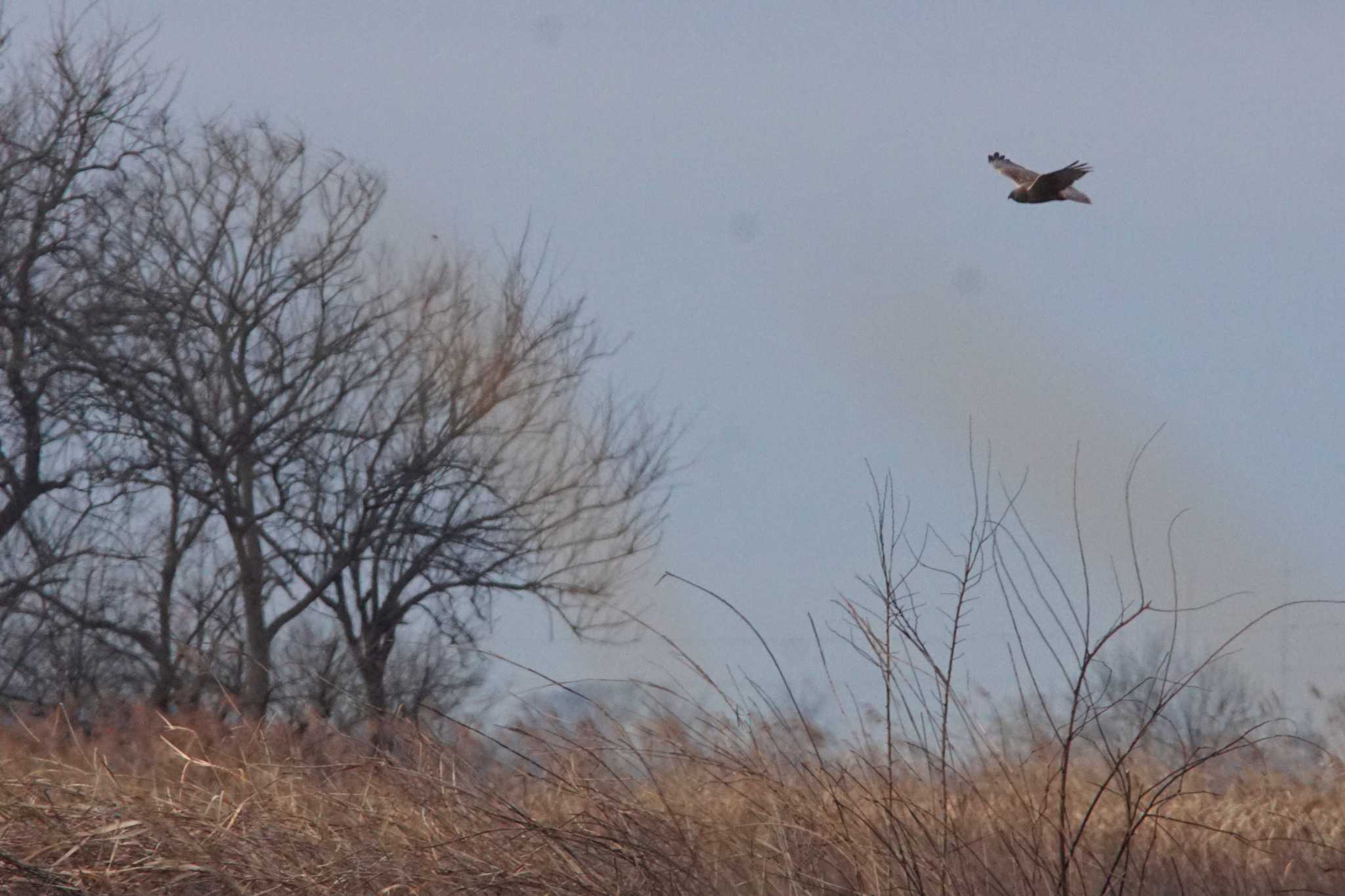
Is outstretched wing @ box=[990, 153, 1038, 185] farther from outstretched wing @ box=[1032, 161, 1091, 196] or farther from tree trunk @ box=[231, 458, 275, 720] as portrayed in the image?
tree trunk @ box=[231, 458, 275, 720]

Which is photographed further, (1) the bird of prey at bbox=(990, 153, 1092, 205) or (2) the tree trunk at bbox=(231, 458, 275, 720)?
(2) the tree trunk at bbox=(231, 458, 275, 720)

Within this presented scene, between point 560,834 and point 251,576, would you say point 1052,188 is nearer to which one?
point 560,834

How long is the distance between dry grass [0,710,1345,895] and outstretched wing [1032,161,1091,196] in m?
2.08

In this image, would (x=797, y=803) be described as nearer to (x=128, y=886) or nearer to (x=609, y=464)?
(x=128, y=886)

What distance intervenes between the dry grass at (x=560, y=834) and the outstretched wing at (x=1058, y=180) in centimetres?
208

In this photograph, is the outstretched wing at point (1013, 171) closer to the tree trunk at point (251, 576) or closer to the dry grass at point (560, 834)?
the dry grass at point (560, 834)

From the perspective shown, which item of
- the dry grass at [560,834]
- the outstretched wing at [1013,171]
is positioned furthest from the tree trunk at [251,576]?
the outstretched wing at [1013,171]

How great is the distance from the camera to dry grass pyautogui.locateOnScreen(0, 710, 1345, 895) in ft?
14.4

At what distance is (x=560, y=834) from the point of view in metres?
4.45

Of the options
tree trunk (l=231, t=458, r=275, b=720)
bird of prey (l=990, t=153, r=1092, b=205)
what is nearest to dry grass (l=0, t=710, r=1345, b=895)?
bird of prey (l=990, t=153, r=1092, b=205)

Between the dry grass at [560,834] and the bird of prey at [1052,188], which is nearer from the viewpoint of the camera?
the dry grass at [560,834]

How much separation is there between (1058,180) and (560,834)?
9.77 ft

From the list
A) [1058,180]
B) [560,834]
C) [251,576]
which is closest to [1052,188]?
[1058,180]

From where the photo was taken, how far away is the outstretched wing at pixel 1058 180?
17.8 ft
